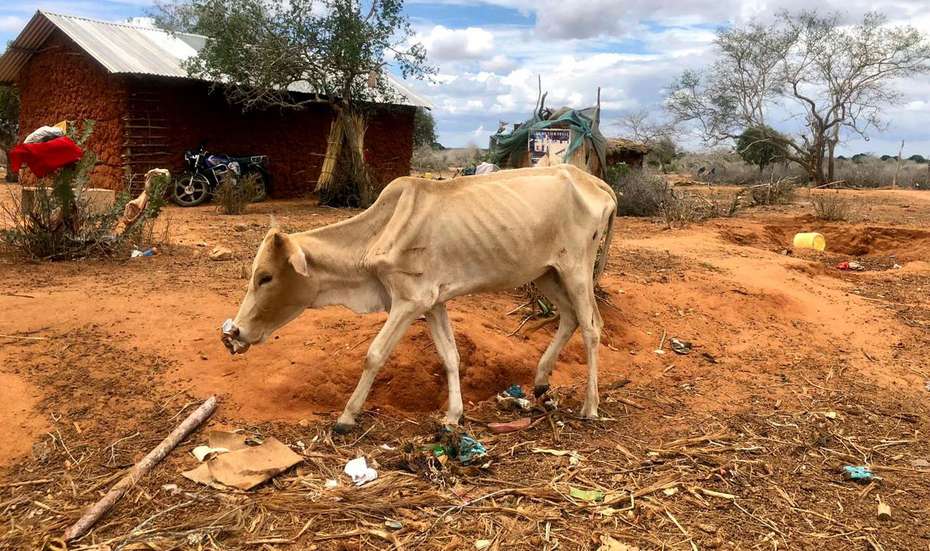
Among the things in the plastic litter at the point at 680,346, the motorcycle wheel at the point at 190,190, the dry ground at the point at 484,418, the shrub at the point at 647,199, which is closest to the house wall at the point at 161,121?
the motorcycle wheel at the point at 190,190

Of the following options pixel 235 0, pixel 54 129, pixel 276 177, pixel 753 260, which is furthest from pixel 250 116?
pixel 753 260

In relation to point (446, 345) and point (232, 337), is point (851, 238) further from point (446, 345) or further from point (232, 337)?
point (232, 337)

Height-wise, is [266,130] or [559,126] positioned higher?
[266,130]

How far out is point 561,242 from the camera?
4297 mm

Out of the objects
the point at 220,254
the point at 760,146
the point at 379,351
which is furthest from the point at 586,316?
the point at 760,146

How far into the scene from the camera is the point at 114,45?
14.4 metres

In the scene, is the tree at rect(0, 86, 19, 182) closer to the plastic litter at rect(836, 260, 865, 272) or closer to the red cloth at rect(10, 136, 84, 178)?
the red cloth at rect(10, 136, 84, 178)

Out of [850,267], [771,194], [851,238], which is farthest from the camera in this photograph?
[771,194]

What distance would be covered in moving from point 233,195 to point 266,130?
372cm

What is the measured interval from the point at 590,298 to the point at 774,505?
1570mm

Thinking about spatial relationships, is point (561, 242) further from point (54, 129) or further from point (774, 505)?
point (54, 129)

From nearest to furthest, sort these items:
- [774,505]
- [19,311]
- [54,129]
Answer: [774,505]
[19,311]
[54,129]

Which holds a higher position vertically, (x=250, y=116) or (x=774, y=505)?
(x=250, y=116)

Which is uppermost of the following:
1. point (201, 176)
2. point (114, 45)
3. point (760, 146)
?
point (114, 45)
